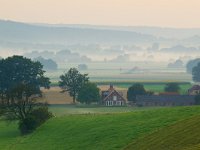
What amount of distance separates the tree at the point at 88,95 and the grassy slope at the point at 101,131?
48639 millimetres

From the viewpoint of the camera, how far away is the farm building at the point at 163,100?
12481 centimetres

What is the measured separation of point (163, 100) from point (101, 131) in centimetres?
6448

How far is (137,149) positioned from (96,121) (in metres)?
22.8

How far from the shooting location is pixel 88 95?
12525cm

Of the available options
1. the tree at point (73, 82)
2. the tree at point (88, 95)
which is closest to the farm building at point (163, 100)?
the tree at point (88, 95)

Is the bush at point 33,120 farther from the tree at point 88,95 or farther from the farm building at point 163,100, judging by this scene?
the farm building at point 163,100

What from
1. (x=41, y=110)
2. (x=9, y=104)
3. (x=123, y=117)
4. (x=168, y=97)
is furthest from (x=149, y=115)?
(x=168, y=97)

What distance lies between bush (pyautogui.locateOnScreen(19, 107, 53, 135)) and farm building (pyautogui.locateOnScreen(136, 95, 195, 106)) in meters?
45.3

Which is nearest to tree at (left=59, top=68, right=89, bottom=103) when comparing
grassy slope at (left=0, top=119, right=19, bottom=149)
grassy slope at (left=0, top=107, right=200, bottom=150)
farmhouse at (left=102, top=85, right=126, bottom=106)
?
farmhouse at (left=102, top=85, right=126, bottom=106)

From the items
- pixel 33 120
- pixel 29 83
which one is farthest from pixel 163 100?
pixel 33 120

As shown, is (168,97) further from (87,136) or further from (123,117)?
(87,136)

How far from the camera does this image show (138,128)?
59.7 metres

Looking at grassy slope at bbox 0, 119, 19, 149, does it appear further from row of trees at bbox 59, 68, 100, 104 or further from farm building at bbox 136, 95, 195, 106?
farm building at bbox 136, 95, 195, 106

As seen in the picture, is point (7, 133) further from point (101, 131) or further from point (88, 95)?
point (88, 95)
